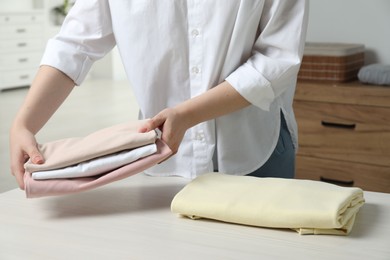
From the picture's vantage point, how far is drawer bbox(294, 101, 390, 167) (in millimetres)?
2758

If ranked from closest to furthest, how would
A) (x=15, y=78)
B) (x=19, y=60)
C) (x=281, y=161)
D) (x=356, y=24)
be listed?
(x=281, y=161)
(x=356, y=24)
(x=15, y=78)
(x=19, y=60)

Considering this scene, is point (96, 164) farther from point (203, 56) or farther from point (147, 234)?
point (203, 56)

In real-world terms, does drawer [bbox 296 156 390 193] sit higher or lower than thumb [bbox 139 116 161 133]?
lower

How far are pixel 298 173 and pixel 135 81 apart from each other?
5.53 ft

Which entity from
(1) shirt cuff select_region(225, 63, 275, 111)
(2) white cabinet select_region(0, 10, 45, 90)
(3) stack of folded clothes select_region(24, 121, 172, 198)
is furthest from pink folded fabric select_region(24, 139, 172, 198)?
(2) white cabinet select_region(0, 10, 45, 90)

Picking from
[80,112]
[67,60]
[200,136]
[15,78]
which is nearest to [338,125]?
[200,136]

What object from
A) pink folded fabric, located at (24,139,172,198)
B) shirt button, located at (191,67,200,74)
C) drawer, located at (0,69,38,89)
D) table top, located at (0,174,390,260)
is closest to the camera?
table top, located at (0,174,390,260)

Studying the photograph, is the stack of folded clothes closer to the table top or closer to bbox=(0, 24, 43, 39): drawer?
the table top

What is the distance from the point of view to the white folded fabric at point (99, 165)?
112 cm

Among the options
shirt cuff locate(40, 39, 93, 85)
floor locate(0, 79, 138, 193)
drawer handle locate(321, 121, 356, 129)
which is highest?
shirt cuff locate(40, 39, 93, 85)

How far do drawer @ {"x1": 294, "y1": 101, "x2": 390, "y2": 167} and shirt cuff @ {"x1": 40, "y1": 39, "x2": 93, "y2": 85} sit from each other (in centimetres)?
164

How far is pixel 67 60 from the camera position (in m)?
1.40

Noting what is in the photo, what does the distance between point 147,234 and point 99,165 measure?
0.18 m

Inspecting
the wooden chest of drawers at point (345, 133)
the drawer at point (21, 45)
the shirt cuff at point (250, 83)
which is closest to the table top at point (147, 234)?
the shirt cuff at point (250, 83)
